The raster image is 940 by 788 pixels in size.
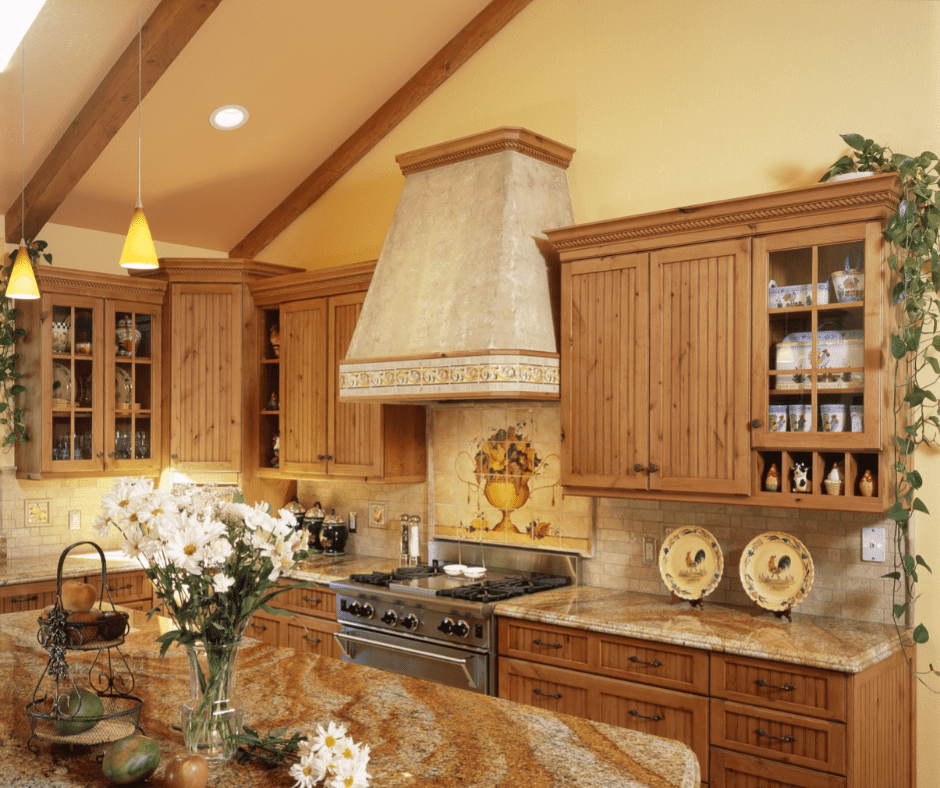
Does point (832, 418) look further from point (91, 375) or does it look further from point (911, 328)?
point (91, 375)

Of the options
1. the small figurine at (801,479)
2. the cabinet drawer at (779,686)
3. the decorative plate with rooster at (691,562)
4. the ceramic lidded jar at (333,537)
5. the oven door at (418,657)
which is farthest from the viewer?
the ceramic lidded jar at (333,537)

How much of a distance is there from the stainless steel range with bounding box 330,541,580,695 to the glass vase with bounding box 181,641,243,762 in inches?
77.9

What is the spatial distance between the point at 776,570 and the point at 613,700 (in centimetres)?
83

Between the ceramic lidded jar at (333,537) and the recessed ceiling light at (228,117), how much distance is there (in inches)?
95.5

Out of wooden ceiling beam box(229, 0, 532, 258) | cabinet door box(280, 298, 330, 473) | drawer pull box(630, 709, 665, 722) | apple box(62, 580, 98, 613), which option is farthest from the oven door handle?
wooden ceiling beam box(229, 0, 532, 258)

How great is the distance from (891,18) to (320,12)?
268 centimetres

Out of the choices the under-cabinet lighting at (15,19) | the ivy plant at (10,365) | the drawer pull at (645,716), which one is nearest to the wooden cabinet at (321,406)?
the ivy plant at (10,365)

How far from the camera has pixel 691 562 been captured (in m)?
3.61

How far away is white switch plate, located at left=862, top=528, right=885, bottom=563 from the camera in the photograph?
3.30 metres

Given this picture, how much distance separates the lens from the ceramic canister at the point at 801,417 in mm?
3160

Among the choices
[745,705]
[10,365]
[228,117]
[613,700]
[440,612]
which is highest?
[228,117]

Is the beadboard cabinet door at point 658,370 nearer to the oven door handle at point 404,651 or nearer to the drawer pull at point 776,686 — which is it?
the drawer pull at point 776,686

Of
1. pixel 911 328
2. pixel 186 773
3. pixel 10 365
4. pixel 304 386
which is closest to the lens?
pixel 186 773

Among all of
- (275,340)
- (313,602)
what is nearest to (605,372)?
(313,602)
